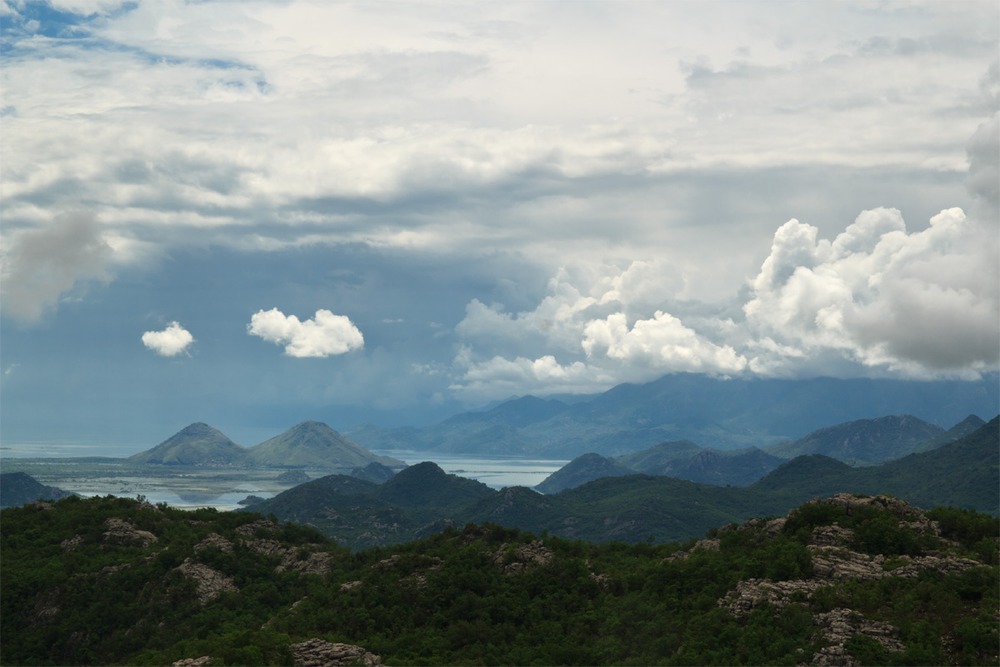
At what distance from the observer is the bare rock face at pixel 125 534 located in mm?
157875

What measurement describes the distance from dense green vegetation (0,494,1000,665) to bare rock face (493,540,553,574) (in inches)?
11.3

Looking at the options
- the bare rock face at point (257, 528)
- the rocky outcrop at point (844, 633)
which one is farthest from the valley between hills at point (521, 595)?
the bare rock face at point (257, 528)

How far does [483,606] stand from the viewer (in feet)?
358

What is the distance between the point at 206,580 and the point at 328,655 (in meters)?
53.9

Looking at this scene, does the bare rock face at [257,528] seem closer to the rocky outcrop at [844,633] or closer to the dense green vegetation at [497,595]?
the dense green vegetation at [497,595]

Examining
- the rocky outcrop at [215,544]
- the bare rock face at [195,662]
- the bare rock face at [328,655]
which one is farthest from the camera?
the rocky outcrop at [215,544]

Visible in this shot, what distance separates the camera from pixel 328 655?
299ft

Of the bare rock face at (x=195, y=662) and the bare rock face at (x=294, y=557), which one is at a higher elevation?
the bare rock face at (x=294, y=557)

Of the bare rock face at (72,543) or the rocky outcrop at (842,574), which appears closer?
the rocky outcrop at (842,574)

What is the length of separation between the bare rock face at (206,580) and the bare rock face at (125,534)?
72.2 ft

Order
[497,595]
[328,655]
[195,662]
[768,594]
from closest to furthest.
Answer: [195,662] → [768,594] → [328,655] → [497,595]

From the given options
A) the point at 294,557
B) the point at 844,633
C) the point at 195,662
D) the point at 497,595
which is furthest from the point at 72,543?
the point at 844,633

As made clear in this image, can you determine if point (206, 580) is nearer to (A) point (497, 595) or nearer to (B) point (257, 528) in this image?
(B) point (257, 528)

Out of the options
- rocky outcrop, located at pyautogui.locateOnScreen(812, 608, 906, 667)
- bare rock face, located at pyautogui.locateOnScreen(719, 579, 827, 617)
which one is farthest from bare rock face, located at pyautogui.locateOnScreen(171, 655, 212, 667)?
rocky outcrop, located at pyautogui.locateOnScreen(812, 608, 906, 667)
